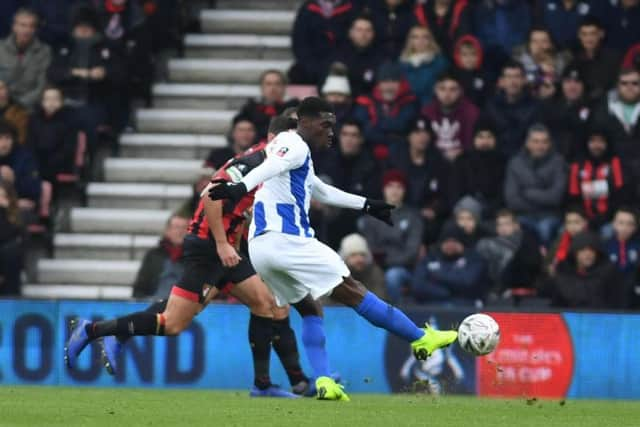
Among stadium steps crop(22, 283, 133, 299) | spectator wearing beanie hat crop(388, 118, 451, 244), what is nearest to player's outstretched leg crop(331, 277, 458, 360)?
spectator wearing beanie hat crop(388, 118, 451, 244)

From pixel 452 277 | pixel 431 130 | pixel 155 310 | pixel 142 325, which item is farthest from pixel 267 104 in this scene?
pixel 142 325

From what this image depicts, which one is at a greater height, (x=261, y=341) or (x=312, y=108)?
(x=312, y=108)

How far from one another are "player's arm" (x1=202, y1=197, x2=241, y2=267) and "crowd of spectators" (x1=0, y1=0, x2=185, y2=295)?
5.68 metres

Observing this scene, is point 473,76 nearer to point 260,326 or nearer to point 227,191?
point 260,326

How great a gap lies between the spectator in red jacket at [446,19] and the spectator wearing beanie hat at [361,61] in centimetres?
62

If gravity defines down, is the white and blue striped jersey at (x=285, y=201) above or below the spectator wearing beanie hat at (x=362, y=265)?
above

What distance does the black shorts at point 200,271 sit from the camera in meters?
13.2

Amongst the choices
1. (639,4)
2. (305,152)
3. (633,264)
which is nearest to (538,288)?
(633,264)

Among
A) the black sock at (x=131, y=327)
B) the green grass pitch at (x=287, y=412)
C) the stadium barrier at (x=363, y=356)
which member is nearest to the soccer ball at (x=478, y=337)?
the green grass pitch at (x=287, y=412)

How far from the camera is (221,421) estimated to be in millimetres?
10586

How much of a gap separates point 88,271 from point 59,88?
228 centimetres

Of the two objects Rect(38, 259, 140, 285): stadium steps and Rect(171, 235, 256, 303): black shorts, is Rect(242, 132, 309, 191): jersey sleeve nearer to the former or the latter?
Rect(171, 235, 256, 303): black shorts

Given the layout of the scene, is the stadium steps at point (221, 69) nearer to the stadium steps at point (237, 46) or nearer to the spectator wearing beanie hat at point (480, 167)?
the stadium steps at point (237, 46)

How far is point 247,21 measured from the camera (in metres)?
21.3
